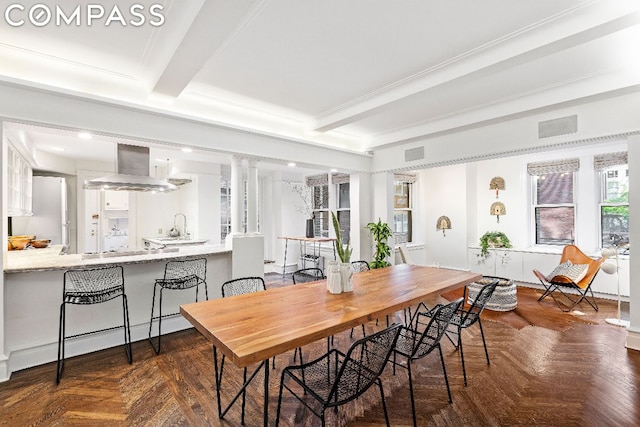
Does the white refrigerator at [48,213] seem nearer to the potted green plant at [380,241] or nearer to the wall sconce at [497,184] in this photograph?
the potted green plant at [380,241]

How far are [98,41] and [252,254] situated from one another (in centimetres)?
264

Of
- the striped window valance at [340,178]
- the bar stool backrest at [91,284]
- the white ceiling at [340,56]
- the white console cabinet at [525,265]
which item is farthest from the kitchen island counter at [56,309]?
the white console cabinet at [525,265]

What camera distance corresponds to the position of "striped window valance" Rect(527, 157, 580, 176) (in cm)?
520

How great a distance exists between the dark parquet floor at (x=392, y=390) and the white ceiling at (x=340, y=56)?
246 centimetres

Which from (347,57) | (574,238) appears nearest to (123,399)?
(347,57)

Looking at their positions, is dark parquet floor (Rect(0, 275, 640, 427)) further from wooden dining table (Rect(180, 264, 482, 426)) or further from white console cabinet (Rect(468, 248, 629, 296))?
white console cabinet (Rect(468, 248, 629, 296))

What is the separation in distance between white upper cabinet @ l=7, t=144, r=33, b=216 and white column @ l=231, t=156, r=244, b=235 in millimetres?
2279

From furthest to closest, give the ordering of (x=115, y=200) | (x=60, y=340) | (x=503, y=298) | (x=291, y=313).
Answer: (x=115, y=200), (x=503, y=298), (x=60, y=340), (x=291, y=313)

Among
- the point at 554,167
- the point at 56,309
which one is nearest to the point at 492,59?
the point at 554,167

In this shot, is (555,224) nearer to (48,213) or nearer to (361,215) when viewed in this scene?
(361,215)

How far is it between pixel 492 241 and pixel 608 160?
2.17 metres

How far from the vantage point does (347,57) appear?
254 cm

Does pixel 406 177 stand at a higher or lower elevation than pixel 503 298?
higher

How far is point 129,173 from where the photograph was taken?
3770 millimetres
